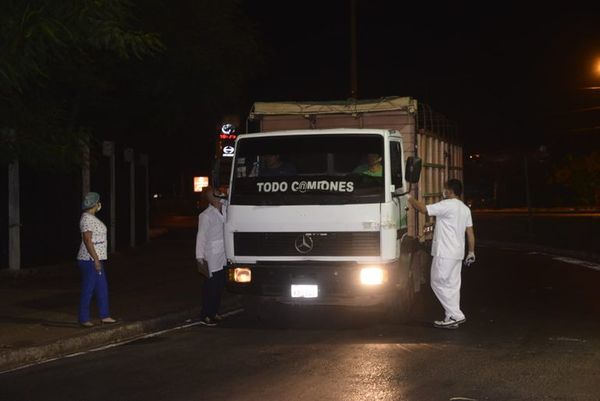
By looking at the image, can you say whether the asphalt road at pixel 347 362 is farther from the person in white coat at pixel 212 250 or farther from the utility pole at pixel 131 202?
the utility pole at pixel 131 202

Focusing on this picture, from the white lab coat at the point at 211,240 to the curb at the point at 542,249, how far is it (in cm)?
1255

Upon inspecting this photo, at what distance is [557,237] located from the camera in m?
30.3

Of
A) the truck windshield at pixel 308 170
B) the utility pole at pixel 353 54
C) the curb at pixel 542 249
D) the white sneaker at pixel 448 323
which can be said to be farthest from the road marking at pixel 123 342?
the utility pole at pixel 353 54

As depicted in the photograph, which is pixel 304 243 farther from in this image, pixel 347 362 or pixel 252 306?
pixel 347 362

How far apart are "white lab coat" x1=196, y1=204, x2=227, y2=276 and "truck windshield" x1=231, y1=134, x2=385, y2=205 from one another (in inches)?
19.0

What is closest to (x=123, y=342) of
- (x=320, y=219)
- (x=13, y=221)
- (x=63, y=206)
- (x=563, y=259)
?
(x=320, y=219)

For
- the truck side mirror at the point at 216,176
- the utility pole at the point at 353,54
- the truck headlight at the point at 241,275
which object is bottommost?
the truck headlight at the point at 241,275

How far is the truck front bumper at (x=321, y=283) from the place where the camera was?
10641 millimetres

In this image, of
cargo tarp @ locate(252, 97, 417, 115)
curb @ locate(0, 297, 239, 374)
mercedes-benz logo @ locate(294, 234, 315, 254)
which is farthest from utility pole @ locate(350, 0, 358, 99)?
mercedes-benz logo @ locate(294, 234, 315, 254)

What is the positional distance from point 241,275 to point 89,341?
1931 mm

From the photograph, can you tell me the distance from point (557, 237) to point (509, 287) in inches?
593

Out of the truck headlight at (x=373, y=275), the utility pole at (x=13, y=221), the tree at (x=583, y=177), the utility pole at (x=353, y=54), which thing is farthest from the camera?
the tree at (x=583, y=177)

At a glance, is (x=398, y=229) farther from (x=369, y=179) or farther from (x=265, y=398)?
(x=265, y=398)

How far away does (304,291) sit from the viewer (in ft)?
35.4
